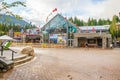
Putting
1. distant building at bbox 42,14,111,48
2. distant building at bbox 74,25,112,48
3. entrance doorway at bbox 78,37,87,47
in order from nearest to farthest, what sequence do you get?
distant building at bbox 74,25,112,48, distant building at bbox 42,14,111,48, entrance doorway at bbox 78,37,87,47

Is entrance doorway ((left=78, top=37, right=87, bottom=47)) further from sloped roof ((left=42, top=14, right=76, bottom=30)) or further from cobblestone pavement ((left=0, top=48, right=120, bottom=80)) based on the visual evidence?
cobblestone pavement ((left=0, top=48, right=120, bottom=80))

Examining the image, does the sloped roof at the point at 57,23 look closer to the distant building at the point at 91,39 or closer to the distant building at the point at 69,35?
the distant building at the point at 69,35

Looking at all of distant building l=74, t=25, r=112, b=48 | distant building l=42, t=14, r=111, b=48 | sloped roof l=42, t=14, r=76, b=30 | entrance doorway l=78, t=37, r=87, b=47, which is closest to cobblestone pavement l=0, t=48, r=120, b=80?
distant building l=74, t=25, r=112, b=48

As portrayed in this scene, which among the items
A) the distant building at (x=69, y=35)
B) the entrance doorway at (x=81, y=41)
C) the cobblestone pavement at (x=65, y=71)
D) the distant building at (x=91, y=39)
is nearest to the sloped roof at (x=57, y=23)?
the distant building at (x=69, y=35)

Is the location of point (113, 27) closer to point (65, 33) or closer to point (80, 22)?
point (65, 33)

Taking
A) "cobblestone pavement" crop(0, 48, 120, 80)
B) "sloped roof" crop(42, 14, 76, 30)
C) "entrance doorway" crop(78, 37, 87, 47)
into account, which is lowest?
"cobblestone pavement" crop(0, 48, 120, 80)

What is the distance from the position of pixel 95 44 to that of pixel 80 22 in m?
47.8

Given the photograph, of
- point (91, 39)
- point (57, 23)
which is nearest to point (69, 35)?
point (57, 23)

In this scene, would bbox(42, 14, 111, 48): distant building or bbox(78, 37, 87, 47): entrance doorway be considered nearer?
bbox(42, 14, 111, 48): distant building

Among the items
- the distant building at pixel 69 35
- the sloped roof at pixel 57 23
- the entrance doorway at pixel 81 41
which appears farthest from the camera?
the sloped roof at pixel 57 23

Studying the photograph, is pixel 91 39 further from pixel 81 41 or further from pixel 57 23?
pixel 57 23

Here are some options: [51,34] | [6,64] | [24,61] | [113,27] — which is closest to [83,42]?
[51,34]

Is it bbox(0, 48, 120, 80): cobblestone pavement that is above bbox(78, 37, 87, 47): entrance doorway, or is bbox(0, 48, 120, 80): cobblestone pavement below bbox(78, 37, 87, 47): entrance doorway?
below

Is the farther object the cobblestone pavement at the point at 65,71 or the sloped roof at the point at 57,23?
the sloped roof at the point at 57,23
